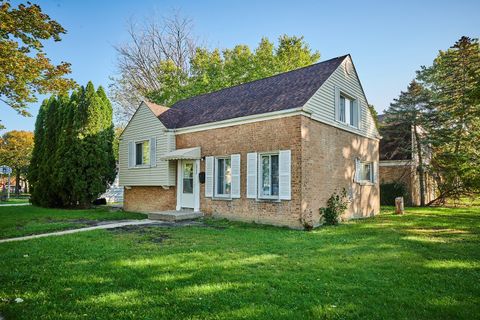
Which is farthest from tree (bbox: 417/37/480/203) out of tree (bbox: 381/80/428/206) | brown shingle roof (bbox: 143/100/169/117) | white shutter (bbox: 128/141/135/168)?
white shutter (bbox: 128/141/135/168)

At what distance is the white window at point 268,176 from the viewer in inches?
460

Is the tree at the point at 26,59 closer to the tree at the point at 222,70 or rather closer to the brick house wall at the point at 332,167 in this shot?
the brick house wall at the point at 332,167

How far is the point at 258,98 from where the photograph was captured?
44.9 feet

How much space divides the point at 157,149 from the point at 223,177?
4.01 m

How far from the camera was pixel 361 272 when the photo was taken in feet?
18.4

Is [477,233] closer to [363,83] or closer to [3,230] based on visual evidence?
[363,83]

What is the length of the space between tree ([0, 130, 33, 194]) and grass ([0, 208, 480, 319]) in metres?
37.4

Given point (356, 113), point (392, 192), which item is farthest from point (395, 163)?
point (356, 113)

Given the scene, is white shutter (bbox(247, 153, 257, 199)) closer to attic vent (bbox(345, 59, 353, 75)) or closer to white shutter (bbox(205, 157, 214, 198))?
white shutter (bbox(205, 157, 214, 198))

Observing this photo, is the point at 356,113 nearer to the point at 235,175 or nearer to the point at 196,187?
the point at 235,175

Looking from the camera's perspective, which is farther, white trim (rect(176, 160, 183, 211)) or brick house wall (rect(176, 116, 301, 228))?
white trim (rect(176, 160, 183, 211))

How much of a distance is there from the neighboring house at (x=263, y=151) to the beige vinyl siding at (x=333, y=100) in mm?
42

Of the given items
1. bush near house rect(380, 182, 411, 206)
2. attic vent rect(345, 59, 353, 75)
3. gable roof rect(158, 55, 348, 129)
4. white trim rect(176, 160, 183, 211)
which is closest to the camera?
gable roof rect(158, 55, 348, 129)

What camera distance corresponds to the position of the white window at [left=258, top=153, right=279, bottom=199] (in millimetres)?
11688
